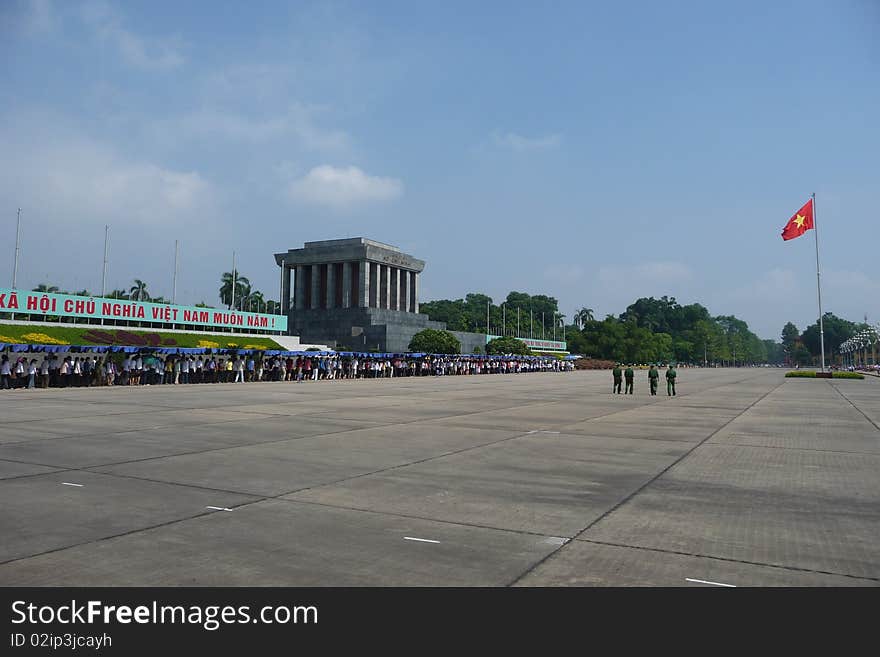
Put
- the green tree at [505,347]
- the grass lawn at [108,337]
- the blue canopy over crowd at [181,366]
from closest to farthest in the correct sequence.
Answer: the blue canopy over crowd at [181,366], the grass lawn at [108,337], the green tree at [505,347]

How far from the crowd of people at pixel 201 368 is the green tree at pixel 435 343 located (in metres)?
15.3

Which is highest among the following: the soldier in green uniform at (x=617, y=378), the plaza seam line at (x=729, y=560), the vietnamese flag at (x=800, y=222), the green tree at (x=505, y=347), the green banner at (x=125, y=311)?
the vietnamese flag at (x=800, y=222)

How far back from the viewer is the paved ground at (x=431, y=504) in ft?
17.1

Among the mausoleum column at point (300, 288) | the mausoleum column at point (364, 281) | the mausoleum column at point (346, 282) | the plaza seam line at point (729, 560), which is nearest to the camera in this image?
the plaza seam line at point (729, 560)

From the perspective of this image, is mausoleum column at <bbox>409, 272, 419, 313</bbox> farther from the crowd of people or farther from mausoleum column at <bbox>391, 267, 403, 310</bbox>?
the crowd of people

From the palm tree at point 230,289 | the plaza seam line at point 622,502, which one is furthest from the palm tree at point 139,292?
the plaza seam line at point 622,502

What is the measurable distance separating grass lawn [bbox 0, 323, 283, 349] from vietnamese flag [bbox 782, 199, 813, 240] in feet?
158

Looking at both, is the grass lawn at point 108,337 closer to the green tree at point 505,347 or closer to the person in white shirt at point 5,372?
the person in white shirt at point 5,372

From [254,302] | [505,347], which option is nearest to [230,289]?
[254,302]

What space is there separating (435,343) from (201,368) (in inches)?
1782

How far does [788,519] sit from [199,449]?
9518 mm

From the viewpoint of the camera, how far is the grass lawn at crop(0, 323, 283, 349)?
4931 cm

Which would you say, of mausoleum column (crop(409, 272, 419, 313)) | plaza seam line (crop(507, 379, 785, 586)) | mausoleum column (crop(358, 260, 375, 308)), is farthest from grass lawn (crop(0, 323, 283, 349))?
plaza seam line (crop(507, 379, 785, 586))

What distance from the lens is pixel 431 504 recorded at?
7594mm
